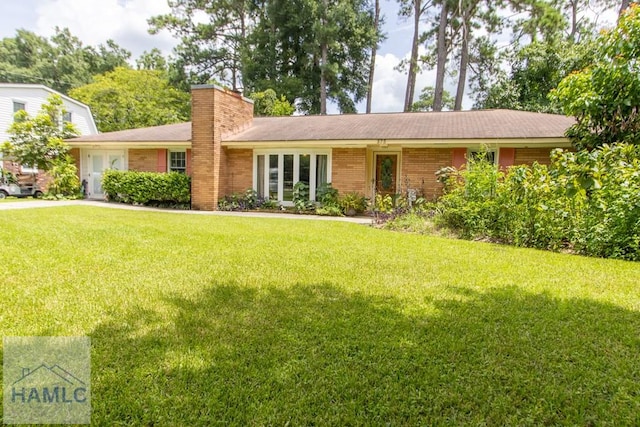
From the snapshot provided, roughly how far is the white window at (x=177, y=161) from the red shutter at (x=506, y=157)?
1309 centimetres

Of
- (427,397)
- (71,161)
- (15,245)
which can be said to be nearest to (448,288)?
(427,397)

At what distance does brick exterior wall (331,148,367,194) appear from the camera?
45.5 feet

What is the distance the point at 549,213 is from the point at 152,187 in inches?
538

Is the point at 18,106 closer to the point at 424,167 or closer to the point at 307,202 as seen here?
the point at 307,202

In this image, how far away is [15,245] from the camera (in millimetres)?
6121

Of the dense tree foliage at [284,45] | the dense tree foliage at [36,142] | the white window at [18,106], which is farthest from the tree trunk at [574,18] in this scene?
the white window at [18,106]

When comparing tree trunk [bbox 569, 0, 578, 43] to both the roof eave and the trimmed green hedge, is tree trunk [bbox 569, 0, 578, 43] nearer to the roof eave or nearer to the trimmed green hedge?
the roof eave

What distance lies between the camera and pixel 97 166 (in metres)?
17.8

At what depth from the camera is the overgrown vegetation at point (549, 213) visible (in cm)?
657

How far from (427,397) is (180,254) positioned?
475 centimetres

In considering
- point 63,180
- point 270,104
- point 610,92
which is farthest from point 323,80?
point 610,92

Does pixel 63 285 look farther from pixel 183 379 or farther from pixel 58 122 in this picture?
pixel 58 122

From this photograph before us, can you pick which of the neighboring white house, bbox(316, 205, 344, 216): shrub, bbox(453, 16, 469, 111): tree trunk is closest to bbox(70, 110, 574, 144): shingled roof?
bbox(316, 205, 344, 216): shrub

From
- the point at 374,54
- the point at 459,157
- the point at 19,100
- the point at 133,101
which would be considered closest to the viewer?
the point at 459,157
